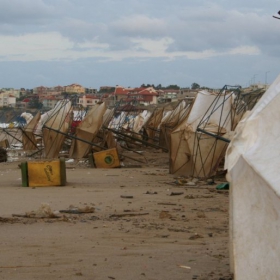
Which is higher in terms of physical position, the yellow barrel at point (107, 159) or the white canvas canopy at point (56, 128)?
the white canvas canopy at point (56, 128)

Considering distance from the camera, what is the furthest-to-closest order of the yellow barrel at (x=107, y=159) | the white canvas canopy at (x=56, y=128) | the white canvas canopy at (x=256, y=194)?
1. the white canvas canopy at (x=56, y=128)
2. the yellow barrel at (x=107, y=159)
3. the white canvas canopy at (x=256, y=194)

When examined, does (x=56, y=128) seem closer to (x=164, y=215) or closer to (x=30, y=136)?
(x=30, y=136)

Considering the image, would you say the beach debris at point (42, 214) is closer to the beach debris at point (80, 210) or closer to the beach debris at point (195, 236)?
the beach debris at point (80, 210)

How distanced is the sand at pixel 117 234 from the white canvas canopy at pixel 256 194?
5.95 ft

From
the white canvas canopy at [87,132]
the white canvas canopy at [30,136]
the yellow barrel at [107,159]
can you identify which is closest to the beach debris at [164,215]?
the yellow barrel at [107,159]

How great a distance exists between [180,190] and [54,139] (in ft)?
50.3

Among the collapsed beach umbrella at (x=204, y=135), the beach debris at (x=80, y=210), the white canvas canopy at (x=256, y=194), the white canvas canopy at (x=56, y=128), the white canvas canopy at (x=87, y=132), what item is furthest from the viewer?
the white canvas canopy at (x=56, y=128)

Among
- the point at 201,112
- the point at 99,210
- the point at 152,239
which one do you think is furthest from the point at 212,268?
the point at 201,112

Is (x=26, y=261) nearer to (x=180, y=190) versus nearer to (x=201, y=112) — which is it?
(x=180, y=190)

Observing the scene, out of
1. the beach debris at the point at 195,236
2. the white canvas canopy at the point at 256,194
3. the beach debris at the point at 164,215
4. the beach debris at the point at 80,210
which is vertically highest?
the white canvas canopy at the point at 256,194

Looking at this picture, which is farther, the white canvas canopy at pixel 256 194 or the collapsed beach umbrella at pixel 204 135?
the collapsed beach umbrella at pixel 204 135

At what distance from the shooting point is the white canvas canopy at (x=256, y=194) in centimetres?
505

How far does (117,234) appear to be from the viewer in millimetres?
9812

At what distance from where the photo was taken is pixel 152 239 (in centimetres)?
940
